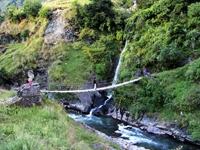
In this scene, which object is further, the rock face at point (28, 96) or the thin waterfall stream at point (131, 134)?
the thin waterfall stream at point (131, 134)

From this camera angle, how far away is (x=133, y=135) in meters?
16.7

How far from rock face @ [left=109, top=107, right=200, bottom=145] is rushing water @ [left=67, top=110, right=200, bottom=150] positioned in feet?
1.01

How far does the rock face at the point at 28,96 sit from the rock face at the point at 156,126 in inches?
329

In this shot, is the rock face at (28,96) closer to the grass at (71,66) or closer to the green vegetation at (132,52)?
the green vegetation at (132,52)

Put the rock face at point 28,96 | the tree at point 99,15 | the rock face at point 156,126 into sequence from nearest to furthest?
1. the rock face at point 28,96
2. the rock face at point 156,126
3. the tree at point 99,15

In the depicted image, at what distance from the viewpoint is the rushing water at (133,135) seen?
1502cm

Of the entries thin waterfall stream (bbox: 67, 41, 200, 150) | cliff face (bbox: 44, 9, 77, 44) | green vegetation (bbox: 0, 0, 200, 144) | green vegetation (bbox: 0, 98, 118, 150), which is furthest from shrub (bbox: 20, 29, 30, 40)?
green vegetation (bbox: 0, 98, 118, 150)

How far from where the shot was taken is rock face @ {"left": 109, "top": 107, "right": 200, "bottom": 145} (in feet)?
51.1

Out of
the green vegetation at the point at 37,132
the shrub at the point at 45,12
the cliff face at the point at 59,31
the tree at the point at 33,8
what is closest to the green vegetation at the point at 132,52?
the shrub at the point at 45,12

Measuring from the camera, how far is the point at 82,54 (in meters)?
26.8

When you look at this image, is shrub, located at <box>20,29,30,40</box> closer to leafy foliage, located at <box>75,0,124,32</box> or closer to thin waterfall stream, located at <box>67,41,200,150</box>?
leafy foliage, located at <box>75,0,124,32</box>

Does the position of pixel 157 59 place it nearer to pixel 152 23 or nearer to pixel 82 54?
pixel 152 23

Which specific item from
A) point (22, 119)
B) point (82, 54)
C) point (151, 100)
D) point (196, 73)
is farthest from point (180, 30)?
point (22, 119)

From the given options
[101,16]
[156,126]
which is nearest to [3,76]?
[101,16]
